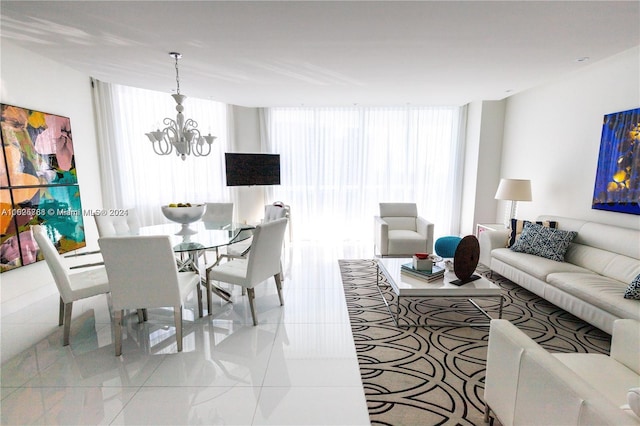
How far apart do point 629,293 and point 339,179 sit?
14.0 ft

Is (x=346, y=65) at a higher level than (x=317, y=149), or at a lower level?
higher

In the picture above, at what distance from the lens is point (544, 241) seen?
339cm

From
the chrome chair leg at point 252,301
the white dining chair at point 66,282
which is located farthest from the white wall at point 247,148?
the white dining chair at point 66,282

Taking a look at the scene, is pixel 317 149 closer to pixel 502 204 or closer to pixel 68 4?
pixel 502 204

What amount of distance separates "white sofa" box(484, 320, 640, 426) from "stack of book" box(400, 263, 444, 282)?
1.20 m

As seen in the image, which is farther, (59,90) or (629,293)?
(59,90)

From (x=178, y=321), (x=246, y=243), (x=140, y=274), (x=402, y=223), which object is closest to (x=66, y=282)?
(x=140, y=274)

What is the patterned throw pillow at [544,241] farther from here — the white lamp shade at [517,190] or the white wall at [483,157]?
the white wall at [483,157]

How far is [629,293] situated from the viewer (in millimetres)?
2328

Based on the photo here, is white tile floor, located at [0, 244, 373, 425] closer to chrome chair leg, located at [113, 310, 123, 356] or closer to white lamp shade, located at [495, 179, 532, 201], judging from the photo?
chrome chair leg, located at [113, 310, 123, 356]

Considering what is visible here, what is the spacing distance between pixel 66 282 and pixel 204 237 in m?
1.10

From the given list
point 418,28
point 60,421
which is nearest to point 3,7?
point 60,421

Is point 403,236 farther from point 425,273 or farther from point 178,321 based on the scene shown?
point 178,321

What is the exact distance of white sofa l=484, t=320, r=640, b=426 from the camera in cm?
102
